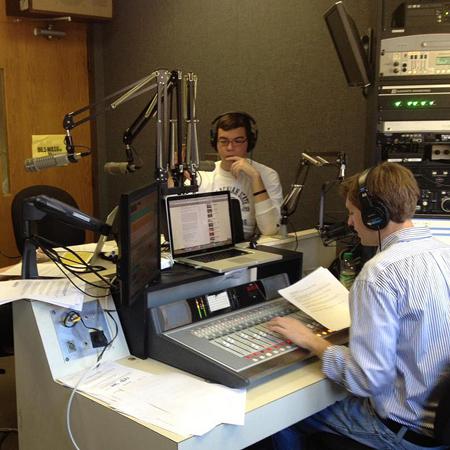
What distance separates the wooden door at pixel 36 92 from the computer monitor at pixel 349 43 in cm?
235

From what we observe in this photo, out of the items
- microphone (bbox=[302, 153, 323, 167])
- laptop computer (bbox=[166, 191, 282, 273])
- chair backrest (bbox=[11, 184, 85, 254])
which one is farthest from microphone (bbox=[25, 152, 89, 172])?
chair backrest (bbox=[11, 184, 85, 254])

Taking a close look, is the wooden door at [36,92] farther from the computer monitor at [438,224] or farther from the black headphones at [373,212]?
the black headphones at [373,212]

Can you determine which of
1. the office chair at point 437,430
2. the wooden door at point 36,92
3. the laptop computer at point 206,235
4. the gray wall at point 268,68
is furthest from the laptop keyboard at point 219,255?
the wooden door at point 36,92

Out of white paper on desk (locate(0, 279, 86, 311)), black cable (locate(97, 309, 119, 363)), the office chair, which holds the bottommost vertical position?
the office chair

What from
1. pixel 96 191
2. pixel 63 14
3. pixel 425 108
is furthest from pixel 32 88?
pixel 425 108

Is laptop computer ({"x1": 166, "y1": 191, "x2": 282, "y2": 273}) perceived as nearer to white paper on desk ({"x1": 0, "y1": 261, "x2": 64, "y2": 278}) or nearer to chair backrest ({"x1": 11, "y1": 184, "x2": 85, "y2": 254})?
white paper on desk ({"x1": 0, "y1": 261, "x2": 64, "y2": 278})

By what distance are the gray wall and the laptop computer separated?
129 centimetres

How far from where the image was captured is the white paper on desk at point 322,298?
5.60 feet

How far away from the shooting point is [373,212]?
145 centimetres

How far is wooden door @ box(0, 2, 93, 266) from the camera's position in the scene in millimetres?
3812

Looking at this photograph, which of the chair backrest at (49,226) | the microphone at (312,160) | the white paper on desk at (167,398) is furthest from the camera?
the chair backrest at (49,226)

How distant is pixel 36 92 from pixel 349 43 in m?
2.46

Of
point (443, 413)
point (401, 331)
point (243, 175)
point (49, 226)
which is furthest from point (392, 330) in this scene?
point (49, 226)

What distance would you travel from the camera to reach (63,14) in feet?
12.3
